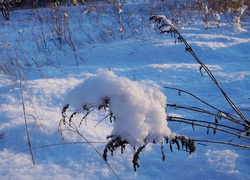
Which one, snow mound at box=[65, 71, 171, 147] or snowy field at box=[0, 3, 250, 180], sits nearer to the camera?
snow mound at box=[65, 71, 171, 147]

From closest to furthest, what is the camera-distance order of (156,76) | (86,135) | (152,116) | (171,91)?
(152,116) < (86,135) < (171,91) < (156,76)

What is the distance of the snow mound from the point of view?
21.7 inches

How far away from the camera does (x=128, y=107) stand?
0.57 metres

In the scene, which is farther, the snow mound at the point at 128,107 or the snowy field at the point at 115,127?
the snowy field at the point at 115,127

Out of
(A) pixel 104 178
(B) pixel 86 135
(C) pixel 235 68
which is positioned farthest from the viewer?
(C) pixel 235 68

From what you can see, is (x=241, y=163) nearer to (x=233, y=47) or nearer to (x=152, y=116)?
(x=152, y=116)

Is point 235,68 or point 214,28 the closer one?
point 235,68

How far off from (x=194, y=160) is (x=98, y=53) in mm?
2443

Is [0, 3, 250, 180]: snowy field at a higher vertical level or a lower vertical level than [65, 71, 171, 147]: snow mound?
lower

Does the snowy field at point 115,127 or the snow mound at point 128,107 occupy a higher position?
the snow mound at point 128,107

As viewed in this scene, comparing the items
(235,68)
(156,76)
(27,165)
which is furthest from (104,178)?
(235,68)

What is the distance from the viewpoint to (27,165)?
44.9 inches

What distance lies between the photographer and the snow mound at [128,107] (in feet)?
1.81

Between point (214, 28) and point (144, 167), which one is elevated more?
point (214, 28)
